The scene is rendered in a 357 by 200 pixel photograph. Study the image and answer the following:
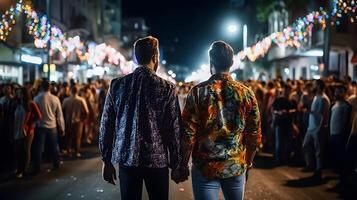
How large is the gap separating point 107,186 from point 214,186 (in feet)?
18.5

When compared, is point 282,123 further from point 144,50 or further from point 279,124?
point 144,50

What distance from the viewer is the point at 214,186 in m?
4.47

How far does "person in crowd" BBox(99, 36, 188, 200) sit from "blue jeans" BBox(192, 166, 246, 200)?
128 mm

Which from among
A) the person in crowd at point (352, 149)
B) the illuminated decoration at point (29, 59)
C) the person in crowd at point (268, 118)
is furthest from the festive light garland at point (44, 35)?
the person in crowd at point (352, 149)

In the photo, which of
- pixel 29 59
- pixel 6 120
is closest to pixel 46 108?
pixel 6 120

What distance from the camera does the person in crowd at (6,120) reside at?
12.2 metres

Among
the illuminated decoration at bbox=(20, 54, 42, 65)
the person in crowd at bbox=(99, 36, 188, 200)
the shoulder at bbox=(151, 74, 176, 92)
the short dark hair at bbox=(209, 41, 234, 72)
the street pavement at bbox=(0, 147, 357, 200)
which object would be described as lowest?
the street pavement at bbox=(0, 147, 357, 200)

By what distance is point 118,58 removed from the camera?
34.5m

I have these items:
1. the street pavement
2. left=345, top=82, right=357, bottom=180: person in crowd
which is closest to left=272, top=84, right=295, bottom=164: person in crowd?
the street pavement

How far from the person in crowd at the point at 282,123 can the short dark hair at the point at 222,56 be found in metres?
8.94

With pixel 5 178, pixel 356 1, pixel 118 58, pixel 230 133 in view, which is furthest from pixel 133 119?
pixel 118 58

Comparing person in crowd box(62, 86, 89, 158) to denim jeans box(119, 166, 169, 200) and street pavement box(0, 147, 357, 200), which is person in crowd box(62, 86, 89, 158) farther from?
denim jeans box(119, 166, 169, 200)

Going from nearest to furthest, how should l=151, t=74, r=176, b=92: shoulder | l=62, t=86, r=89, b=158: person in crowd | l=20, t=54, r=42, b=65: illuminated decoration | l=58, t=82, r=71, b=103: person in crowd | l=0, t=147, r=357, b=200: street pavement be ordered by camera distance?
l=151, t=74, r=176, b=92: shoulder → l=0, t=147, r=357, b=200: street pavement → l=62, t=86, r=89, b=158: person in crowd → l=58, t=82, r=71, b=103: person in crowd → l=20, t=54, r=42, b=65: illuminated decoration

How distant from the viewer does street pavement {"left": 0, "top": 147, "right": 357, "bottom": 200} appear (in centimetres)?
909
